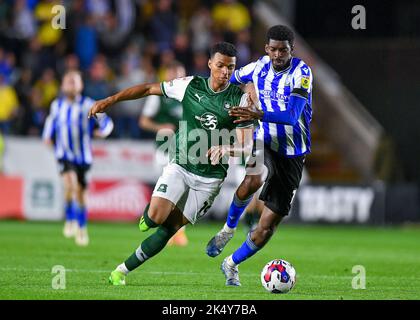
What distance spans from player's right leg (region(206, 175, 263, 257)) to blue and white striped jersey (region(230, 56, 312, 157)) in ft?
1.67

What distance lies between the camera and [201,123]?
377 inches

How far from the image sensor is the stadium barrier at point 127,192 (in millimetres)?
19812

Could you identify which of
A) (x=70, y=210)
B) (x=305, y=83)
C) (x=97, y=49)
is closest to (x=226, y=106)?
(x=305, y=83)

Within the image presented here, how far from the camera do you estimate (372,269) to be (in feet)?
39.9

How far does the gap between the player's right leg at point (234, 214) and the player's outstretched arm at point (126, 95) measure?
4.90 feet

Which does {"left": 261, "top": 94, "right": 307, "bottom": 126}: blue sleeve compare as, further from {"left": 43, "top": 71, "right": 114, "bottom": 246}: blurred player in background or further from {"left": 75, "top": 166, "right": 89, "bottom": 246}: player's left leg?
{"left": 43, "top": 71, "right": 114, "bottom": 246}: blurred player in background

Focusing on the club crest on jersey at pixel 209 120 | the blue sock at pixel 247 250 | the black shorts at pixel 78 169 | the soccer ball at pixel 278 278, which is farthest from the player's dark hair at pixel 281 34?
the black shorts at pixel 78 169

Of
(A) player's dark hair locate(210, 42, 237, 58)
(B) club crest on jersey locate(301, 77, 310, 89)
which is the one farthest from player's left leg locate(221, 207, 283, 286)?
(A) player's dark hair locate(210, 42, 237, 58)

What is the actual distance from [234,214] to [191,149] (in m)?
1.13

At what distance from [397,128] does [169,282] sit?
47.4ft

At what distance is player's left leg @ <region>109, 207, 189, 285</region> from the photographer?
937 cm
